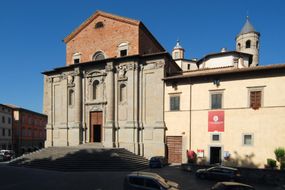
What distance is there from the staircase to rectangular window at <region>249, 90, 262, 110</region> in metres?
12.8

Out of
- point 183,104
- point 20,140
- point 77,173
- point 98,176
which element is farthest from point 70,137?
point 20,140

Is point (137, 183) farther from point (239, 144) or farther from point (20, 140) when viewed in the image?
point (20, 140)

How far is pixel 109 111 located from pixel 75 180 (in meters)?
11.8

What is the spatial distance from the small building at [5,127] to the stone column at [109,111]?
108 feet

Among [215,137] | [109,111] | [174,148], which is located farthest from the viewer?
[109,111]

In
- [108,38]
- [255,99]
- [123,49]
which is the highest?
[108,38]

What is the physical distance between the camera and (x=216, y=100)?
79.2 ft

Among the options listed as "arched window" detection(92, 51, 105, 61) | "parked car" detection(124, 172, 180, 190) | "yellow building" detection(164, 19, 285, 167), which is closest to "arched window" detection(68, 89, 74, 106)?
"arched window" detection(92, 51, 105, 61)

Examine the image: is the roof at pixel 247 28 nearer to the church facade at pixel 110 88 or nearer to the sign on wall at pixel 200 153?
the church facade at pixel 110 88

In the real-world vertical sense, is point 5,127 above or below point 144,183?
below

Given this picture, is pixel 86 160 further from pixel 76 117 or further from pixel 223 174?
pixel 223 174

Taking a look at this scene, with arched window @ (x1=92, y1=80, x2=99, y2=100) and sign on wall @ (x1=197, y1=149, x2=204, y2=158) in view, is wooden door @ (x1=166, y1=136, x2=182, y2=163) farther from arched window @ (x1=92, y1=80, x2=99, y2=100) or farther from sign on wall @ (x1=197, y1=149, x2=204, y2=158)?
arched window @ (x1=92, y1=80, x2=99, y2=100)

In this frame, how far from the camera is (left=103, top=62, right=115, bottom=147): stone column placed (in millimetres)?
28172

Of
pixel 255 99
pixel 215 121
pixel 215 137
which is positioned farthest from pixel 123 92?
pixel 255 99
